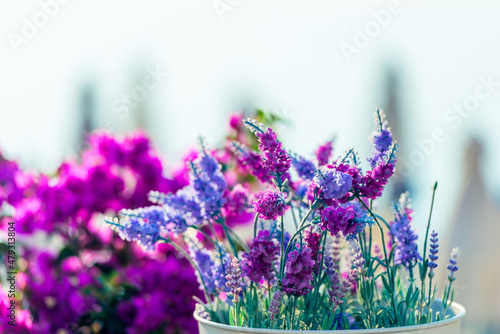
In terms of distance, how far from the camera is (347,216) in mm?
658

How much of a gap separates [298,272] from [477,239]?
3554mm

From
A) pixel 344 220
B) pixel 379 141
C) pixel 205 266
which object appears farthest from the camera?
pixel 205 266

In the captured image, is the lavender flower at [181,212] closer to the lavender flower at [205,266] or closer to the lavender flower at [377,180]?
the lavender flower at [205,266]

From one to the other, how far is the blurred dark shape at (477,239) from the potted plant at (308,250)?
10.2ft

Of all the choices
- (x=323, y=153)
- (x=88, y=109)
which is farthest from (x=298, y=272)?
(x=88, y=109)

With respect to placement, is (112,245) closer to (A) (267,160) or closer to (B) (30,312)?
(B) (30,312)

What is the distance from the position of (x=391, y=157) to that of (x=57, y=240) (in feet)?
3.86

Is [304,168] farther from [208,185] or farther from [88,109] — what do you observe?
[88,109]

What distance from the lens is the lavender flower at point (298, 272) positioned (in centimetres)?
69

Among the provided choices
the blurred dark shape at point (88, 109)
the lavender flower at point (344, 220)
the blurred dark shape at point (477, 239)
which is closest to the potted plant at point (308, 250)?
the lavender flower at point (344, 220)

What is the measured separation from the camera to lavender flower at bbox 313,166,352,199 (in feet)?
2.19

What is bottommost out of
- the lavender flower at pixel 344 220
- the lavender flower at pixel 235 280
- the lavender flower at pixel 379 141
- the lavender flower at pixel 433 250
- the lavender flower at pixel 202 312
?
the lavender flower at pixel 202 312

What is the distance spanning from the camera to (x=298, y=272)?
27.3 inches

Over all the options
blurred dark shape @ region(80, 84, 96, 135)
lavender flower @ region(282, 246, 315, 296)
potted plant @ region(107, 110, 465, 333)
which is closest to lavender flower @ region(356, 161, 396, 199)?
potted plant @ region(107, 110, 465, 333)
